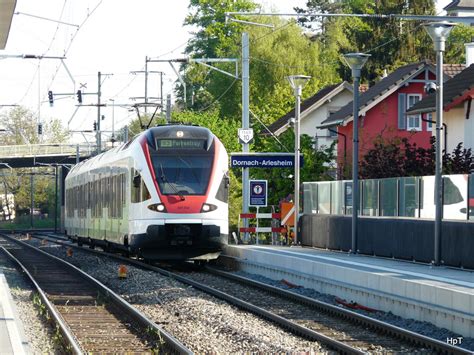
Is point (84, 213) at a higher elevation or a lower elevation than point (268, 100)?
lower

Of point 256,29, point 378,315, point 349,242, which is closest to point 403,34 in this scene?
point 256,29

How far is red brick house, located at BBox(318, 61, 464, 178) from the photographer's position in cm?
5706

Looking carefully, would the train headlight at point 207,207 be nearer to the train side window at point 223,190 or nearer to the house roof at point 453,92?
the train side window at point 223,190

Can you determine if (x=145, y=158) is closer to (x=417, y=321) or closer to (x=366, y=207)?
(x=366, y=207)

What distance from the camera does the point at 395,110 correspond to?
192 feet

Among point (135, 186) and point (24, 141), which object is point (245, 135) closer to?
point (135, 186)

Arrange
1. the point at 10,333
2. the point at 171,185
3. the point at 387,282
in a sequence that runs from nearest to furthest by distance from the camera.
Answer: the point at 10,333 → the point at 387,282 → the point at 171,185

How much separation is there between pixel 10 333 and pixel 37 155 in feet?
293

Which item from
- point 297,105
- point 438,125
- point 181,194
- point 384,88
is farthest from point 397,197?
point 384,88

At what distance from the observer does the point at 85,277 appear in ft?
89.5

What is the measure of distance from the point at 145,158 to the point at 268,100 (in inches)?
2114

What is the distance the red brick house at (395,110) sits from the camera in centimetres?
5706

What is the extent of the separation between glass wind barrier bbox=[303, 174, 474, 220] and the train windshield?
15.2 feet

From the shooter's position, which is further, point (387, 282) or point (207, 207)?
point (207, 207)
